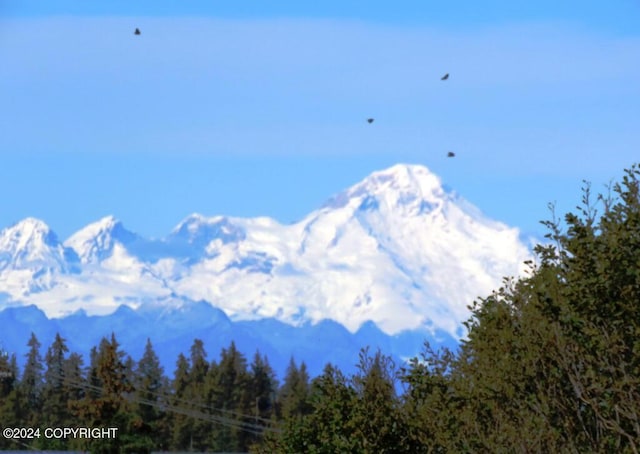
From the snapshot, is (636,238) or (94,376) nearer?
(636,238)

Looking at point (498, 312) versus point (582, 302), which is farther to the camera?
point (498, 312)

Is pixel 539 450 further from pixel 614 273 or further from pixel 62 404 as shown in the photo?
pixel 62 404

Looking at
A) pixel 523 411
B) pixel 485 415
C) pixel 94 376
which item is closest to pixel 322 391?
pixel 485 415

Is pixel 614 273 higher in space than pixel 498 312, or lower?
lower

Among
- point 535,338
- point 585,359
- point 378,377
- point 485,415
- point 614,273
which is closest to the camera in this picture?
point 614,273

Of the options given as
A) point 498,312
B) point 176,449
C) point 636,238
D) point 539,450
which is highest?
point 176,449

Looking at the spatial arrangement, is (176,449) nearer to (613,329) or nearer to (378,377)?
(378,377)

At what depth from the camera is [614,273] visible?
142ft

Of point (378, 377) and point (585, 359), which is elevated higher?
Answer: point (378, 377)

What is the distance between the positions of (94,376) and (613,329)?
14728 cm

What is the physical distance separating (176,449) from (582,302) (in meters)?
159

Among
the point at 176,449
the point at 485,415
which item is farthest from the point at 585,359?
the point at 176,449

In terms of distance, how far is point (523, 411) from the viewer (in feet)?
168

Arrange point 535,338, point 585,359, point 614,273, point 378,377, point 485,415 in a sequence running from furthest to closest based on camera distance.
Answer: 1. point 378,377
2. point 485,415
3. point 535,338
4. point 585,359
5. point 614,273
